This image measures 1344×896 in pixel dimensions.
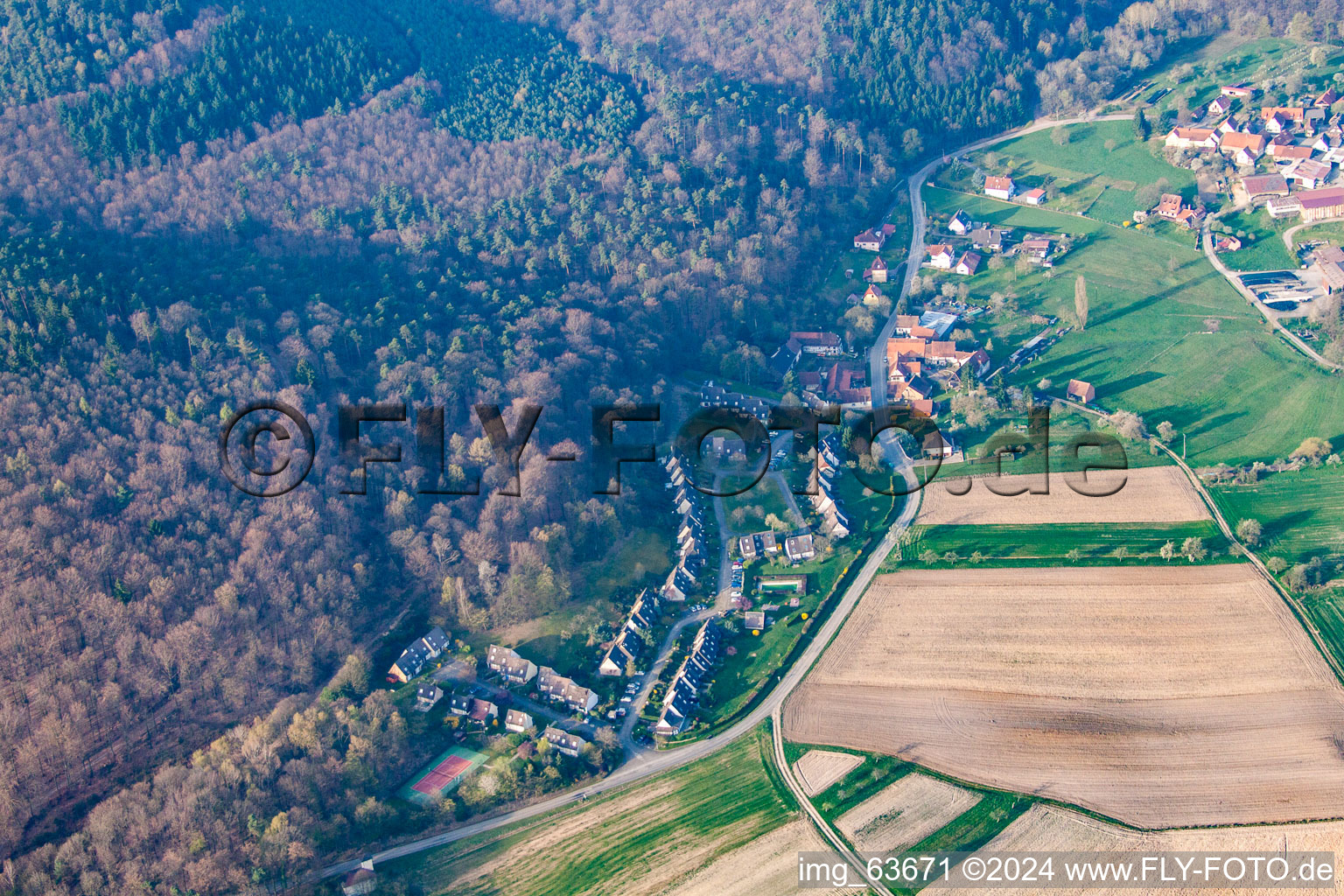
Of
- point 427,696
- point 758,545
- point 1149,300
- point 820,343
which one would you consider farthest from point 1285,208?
point 427,696

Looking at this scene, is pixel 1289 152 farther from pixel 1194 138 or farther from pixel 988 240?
pixel 988 240

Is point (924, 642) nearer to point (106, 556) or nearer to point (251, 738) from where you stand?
point (251, 738)

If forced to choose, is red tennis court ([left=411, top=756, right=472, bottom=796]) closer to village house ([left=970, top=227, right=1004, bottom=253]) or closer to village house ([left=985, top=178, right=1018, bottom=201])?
village house ([left=970, top=227, right=1004, bottom=253])

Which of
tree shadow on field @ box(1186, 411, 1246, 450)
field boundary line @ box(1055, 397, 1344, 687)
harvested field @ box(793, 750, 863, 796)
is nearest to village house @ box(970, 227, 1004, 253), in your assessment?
field boundary line @ box(1055, 397, 1344, 687)

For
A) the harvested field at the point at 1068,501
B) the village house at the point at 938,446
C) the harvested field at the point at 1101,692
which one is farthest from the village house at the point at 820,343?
the harvested field at the point at 1101,692

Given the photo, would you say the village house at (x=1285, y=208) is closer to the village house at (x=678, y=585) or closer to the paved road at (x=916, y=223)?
the paved road at (x=916, y=223)
